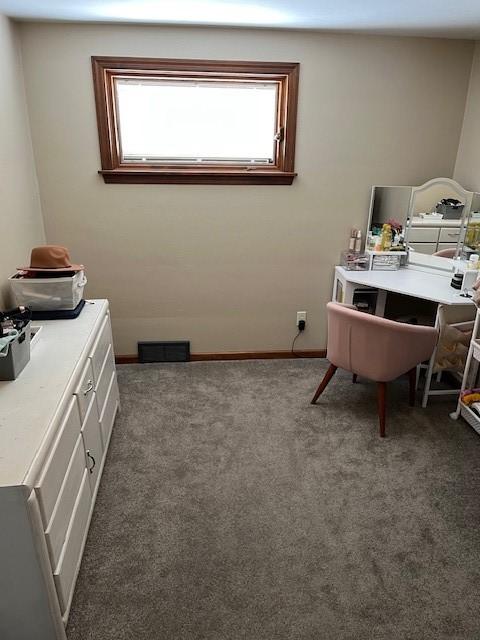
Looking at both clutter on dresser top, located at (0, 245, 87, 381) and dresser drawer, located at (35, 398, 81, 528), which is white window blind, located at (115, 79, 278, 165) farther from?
dresser drawer, located at (35, 398, 81, 528)

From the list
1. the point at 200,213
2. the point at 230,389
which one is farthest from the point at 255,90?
the point at 230,389

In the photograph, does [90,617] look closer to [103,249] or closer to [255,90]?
[103,249]

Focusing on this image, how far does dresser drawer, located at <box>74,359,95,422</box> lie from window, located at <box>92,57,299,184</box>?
1480 mm

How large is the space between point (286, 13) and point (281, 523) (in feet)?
8.16

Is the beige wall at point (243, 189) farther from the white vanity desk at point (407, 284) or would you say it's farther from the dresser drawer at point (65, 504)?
the dresser drawer at point (65, 504)

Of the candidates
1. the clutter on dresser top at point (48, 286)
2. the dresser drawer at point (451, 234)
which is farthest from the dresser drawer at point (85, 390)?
the dresser drawer at point (451, 234)

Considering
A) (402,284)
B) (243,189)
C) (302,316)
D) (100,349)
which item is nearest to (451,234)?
(402,284)

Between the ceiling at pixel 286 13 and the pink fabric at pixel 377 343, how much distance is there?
1.49 m

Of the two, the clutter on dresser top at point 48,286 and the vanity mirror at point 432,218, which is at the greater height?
the vanity mirror at point 432,218

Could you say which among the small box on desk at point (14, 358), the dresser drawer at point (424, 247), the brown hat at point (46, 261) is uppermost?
the brown hat at point (46, 261)

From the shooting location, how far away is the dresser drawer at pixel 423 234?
3.03 metres

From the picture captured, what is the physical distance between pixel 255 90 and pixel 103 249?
1450 mm

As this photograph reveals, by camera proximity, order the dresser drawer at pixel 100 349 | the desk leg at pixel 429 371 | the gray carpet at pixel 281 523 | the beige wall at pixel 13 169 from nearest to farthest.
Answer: the gray carpet at pixel 281 523
the dresser drawer at pixel 100 349
the beige wall at pixel 13 169
the desk leg at pixel 429 371

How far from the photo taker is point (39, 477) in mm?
1254
